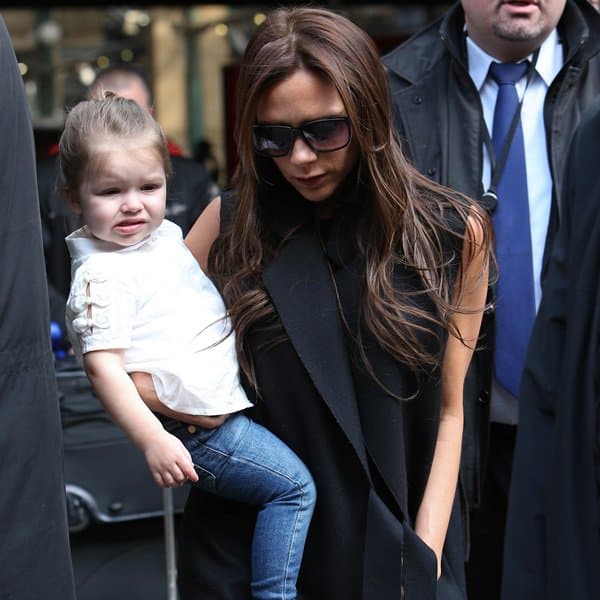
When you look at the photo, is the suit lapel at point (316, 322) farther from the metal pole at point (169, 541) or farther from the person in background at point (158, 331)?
the metal pole at point (169, 541)

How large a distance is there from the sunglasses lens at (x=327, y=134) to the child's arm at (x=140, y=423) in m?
0.56

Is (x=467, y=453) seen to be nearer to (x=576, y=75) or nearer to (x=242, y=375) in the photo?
(x=242, y=375)

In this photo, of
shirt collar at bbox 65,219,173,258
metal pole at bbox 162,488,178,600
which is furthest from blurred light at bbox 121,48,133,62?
shirt collar at bbox 65,219,173,258

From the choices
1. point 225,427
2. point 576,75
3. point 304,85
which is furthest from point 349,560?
point 576,75

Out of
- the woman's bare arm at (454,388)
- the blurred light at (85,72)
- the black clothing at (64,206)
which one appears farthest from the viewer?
the blurred light at (85,72)

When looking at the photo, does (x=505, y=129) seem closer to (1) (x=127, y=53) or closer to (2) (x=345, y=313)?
(2) (x=345, y=313)

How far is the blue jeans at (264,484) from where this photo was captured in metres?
2.14

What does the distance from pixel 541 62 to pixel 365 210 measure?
1135 millimetres

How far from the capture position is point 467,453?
9.34 feet

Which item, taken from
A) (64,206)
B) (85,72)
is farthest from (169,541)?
(85,72)

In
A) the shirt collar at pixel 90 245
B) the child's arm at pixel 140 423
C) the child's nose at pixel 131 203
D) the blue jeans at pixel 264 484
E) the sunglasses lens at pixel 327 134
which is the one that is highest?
the sunglasses lens at pixel 327 134

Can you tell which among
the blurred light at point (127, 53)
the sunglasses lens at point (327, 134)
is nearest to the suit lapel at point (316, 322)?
the sunglasses lens at point (327, 134)

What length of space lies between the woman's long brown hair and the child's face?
0.65 ft

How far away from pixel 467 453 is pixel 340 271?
2.68 feet
